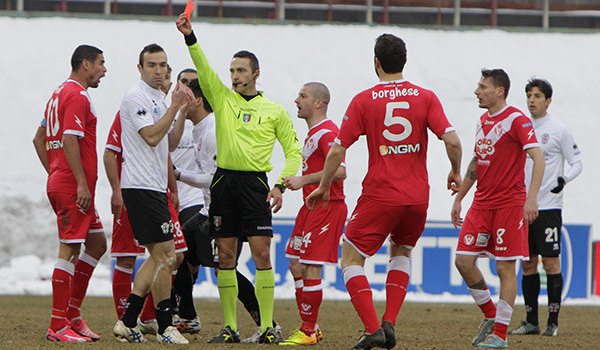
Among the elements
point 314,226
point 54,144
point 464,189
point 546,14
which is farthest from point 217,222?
point 546,14

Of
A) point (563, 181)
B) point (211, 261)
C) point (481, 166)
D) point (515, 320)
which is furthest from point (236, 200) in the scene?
point (515, 320)

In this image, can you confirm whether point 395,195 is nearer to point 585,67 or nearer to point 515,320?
point 515,320

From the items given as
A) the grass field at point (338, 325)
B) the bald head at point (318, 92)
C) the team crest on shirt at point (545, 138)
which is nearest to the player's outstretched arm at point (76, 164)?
the grass field at point (338, 325)

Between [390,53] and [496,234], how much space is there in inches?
81.7

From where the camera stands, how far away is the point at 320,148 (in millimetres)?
8680

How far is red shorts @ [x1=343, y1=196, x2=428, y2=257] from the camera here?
7074mm

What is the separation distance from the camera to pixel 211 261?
30.1 ft

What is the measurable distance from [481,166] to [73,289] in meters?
3.93

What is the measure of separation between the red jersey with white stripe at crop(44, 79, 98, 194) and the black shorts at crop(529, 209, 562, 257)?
504 cm

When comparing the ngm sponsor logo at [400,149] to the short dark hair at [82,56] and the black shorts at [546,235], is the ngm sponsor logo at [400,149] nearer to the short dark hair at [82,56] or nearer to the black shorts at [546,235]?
the short dark hair at [82,56]

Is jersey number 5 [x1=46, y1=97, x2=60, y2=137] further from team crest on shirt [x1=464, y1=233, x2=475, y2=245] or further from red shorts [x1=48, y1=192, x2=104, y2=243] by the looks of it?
team crest on shirt [x1=464, y1=233, x2=475, y2=245]

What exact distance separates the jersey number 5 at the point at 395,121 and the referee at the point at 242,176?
121 cm

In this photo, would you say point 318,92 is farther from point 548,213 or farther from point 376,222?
point 548,213

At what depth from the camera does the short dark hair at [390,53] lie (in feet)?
23.3
